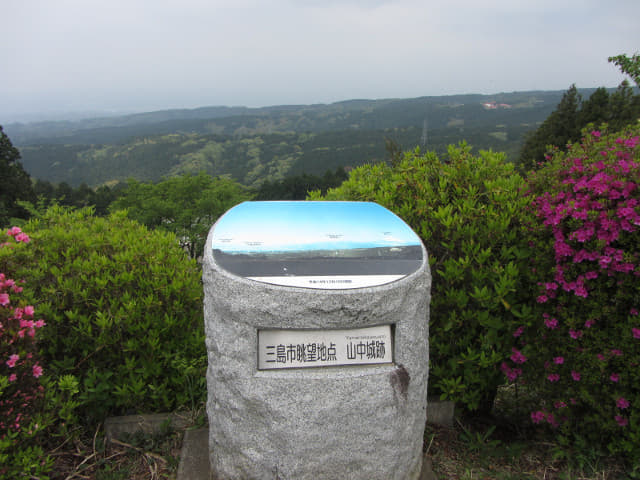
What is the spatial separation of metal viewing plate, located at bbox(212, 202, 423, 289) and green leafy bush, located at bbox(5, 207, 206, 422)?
29.8 inches

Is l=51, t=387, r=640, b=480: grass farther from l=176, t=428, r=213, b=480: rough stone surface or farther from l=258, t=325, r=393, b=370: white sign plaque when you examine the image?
l=258, t=325, r=393, b=370: white sign plaque

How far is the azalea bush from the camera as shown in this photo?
2.11 metres

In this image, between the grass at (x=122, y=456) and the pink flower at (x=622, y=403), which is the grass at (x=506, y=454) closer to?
the pink flower at (x=622, y=403)

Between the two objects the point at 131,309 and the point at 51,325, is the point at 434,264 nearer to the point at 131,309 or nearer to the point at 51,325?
the point at 131,309

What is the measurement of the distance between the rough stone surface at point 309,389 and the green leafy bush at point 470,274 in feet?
2.24

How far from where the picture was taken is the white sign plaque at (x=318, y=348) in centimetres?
203

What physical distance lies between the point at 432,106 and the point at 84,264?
155112 millimetres

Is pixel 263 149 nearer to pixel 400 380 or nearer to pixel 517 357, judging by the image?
pixel 517 357

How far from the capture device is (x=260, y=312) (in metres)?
1.97

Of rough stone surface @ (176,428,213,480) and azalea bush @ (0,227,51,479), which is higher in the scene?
azalea bush @ (0,227,51,479)

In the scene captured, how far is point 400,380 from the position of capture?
2.12 meters

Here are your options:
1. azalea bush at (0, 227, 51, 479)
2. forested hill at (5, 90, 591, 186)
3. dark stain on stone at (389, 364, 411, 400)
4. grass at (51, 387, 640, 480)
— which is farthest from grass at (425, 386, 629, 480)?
forested hill at (5, 90, 591, 186)

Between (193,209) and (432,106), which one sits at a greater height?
(432,106)

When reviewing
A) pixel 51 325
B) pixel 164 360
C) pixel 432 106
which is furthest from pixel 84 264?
pixel 432 106
